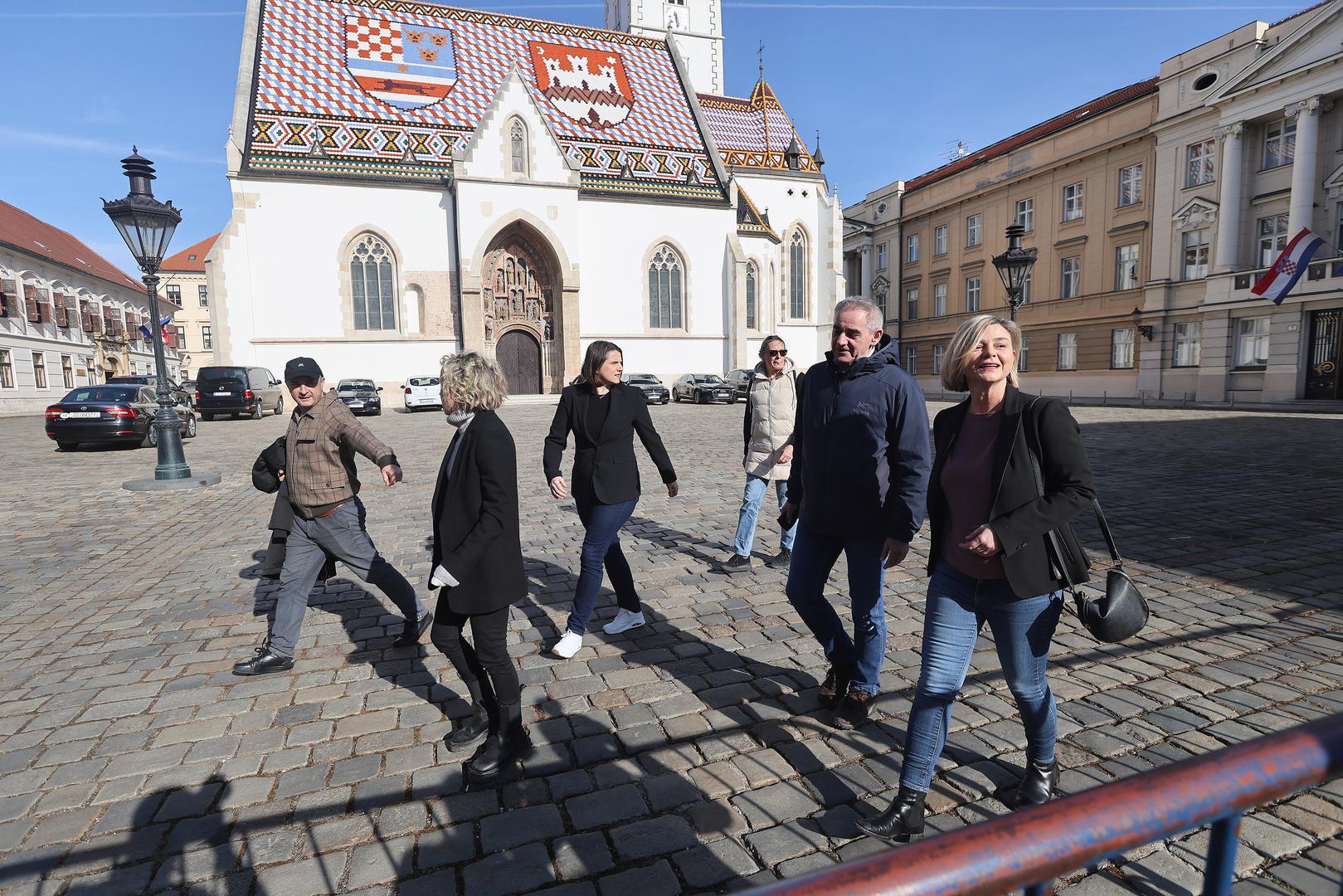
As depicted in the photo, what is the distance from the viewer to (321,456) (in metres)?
4.09

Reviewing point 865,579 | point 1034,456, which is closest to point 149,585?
point 865,579

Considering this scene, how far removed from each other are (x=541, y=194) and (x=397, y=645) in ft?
102

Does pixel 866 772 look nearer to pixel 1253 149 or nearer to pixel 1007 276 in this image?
pixel 1007 276

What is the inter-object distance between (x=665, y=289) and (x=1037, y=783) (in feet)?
112

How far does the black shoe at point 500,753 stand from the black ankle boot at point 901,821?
56.7 inches

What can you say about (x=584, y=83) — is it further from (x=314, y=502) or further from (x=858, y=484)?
(x=858, y=484)

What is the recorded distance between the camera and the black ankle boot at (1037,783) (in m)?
2.61

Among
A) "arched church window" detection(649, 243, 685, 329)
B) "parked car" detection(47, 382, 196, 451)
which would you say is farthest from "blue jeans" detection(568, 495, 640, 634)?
"arched church window" detection(649, 243, 685, 329)

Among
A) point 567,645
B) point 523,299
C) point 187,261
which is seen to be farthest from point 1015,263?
point 187,261

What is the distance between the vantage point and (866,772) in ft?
9.57

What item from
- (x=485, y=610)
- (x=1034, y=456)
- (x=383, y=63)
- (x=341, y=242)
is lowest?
(x=485, y=610)

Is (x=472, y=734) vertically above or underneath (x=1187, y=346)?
underneath

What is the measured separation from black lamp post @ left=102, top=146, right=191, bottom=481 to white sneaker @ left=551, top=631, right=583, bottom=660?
9145 millimetres

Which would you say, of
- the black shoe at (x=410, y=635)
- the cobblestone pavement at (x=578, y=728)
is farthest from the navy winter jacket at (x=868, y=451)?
the black shoe at (x=410, y=635)
